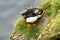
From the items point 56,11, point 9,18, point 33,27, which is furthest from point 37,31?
point 9,18

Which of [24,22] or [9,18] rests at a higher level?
[9,18]

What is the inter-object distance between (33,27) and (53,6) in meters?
0.63

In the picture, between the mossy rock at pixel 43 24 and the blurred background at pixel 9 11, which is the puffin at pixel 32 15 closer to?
the mossy rock at pixel 43 24

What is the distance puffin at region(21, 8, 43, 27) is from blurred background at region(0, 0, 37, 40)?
24.6 ft

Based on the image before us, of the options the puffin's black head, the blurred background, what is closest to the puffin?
the puffin's black head

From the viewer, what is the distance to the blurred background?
15039mm

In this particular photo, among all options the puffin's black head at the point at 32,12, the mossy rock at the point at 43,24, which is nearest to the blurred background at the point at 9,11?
the mossy rock at the point at 43,24

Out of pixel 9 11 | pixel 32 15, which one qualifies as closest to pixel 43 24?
pixel 32 15

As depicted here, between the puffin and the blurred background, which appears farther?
the blurred background

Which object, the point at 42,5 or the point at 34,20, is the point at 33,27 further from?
the point at 42,5

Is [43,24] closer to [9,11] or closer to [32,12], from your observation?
[32,12]

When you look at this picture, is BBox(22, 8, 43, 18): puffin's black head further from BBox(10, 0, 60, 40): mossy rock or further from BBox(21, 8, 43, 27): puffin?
BBox(10, 0, 60, 40): mossy rock

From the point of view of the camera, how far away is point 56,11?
698 centimetres

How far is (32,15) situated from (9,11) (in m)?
8.90
